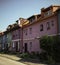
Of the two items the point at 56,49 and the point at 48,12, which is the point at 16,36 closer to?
the point at 48,12

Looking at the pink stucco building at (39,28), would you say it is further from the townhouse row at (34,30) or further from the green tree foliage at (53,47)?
the green tree foliage at (53,47)

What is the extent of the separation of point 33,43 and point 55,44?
533 inches

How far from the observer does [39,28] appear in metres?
38.1

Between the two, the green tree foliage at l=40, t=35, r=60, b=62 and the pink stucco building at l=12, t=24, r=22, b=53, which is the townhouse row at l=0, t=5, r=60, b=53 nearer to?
the pink stucco building at l=12, t=24, r=22, b=53

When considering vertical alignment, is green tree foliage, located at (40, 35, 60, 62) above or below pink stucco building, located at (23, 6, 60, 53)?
below

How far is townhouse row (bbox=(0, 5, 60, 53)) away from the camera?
3266 cm

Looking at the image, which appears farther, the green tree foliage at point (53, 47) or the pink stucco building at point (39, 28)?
the pink stucco building at point (39, 28)

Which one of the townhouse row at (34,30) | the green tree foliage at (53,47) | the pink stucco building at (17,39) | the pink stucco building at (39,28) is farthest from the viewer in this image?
the pink stucco building at (17,39)

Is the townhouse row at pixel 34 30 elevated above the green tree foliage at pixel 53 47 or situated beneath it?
elevated above

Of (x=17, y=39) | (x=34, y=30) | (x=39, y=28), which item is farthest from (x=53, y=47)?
(x=17, y=39)

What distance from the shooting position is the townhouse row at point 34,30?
32.7 meters

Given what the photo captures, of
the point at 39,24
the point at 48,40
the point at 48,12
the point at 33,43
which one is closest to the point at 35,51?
the point at 33,43

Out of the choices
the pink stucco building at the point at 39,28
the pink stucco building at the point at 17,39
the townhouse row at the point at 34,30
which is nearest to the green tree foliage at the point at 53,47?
the townhouse row at the point at 34,30

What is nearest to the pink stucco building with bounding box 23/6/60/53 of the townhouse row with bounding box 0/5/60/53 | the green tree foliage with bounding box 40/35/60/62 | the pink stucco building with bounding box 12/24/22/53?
the townhouse row with bounding box 0/5/60/53
